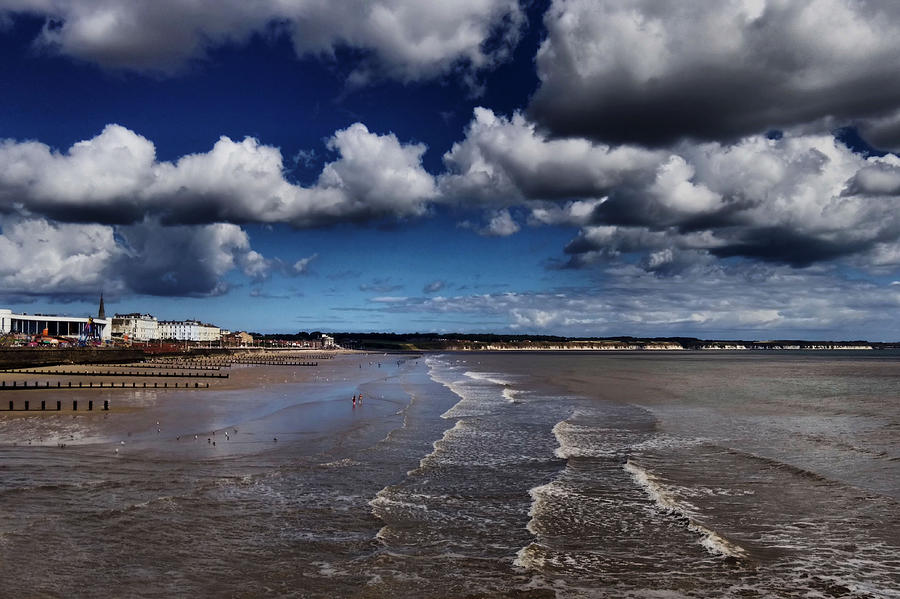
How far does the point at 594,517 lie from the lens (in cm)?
1647

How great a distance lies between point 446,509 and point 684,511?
21.5 feet

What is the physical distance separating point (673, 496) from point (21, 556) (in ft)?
54.8

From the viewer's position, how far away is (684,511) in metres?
17.0

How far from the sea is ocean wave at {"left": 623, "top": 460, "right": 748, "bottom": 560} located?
0.25ft

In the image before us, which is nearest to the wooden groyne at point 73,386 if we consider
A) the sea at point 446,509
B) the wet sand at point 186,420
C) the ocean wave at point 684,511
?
the wet sand at point 186,420

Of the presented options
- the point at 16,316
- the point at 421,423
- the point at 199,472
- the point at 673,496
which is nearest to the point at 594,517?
the point at 673,496

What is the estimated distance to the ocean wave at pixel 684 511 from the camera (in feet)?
45.5

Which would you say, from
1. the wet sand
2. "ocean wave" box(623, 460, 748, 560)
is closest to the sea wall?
the wet sand

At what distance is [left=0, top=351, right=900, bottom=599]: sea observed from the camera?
12.0 metres

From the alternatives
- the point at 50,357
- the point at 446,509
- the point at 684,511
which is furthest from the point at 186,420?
the point at 50,357

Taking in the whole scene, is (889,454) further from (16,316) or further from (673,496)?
(16,316)

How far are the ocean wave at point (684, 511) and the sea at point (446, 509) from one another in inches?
2.9

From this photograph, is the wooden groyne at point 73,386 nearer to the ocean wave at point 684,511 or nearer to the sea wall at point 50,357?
the sea wall at point 50,357

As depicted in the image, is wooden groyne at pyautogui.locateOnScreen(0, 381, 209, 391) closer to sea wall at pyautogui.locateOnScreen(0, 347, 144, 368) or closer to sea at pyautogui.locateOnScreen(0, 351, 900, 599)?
sea at pyautogui.locateOnScreen(0, 351, 900, 599)
